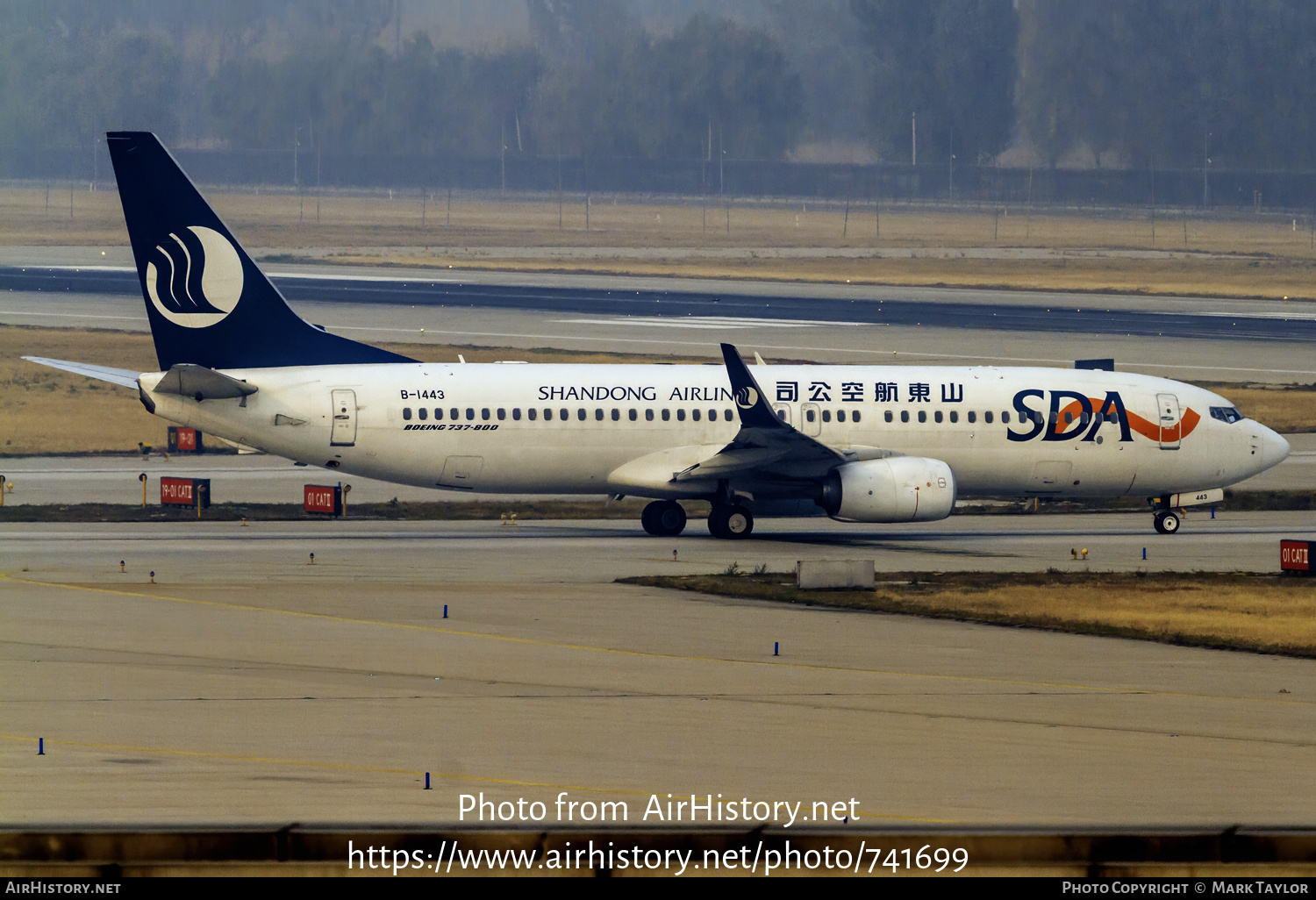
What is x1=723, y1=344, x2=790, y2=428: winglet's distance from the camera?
1566 inches

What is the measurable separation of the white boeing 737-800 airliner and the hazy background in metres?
111

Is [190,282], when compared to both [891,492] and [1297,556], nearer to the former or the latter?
[891,492]

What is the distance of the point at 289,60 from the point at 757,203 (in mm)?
50128

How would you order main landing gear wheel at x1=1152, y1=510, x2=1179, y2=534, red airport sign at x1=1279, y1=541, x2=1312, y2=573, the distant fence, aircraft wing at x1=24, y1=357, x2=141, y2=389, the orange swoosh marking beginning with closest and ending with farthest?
red airport sign at x1=1279, y1=541, x2=1312, y2=573 < aircraft wing at x1=24, y1=357, x2=141, y2=389 < the orange swoosh marking < main landing gear wheel at x1=1152, y1=510, x2=1179, y2=534 < the distant fence

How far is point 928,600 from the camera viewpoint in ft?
105

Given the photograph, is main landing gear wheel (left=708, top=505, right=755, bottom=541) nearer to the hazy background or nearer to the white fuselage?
the white fuselage

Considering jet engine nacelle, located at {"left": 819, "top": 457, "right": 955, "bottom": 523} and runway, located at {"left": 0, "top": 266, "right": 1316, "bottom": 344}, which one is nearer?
jet engine nacelle, located at {"left": 819, "top": 457, "right": 955, "bottom": 523}

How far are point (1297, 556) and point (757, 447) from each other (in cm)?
1209

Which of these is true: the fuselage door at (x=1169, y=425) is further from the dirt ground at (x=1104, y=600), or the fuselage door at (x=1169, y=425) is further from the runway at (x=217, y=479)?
the dirt ground at (x=1104, y=600)

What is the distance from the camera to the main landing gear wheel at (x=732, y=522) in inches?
1647

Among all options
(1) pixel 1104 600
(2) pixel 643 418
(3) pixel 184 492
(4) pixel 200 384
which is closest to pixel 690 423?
(2) pixel 643 418

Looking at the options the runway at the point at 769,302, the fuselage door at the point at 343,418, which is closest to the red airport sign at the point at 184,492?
the fuselage door at the point at 343,418

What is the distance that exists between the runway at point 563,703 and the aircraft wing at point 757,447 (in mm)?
4362

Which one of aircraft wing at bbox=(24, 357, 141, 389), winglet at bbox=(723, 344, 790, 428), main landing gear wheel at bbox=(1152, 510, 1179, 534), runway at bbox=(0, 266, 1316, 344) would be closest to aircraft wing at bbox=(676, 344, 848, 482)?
winglet at bbox=(723, 344, 790, 428)
